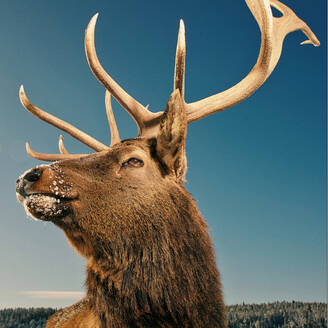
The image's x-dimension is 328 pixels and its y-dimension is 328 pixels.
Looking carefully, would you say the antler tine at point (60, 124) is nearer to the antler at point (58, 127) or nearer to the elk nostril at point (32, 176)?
the antler at point (58, 127)

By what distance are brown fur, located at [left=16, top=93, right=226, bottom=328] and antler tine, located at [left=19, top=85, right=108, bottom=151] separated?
189 centimetres

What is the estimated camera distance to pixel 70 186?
10.1 feet

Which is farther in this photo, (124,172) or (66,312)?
(66,312)

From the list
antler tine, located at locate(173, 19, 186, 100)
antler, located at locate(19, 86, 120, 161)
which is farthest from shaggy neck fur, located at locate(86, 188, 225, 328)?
antler, located at locate(19, 86, 120, 161)

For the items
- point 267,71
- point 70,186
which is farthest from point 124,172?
point 267,71

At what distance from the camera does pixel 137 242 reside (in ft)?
10.2

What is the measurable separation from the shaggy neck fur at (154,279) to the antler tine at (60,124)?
2.35 metres

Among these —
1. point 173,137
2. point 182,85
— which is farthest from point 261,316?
point 182,85

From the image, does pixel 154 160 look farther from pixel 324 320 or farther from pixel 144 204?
pixel 324 320

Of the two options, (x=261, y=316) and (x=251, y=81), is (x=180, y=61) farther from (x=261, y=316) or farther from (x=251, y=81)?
(x=261, y=316)

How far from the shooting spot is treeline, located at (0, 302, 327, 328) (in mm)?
5762

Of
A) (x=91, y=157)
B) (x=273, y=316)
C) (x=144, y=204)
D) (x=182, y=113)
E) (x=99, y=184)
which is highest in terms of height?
(x=182, y=113)

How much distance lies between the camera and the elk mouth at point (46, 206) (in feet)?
9.66

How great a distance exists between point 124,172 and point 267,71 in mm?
2461
